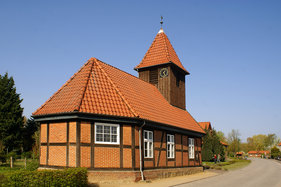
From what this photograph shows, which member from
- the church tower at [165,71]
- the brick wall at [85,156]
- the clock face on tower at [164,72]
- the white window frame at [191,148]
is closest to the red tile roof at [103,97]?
the brick wall at [85,156]

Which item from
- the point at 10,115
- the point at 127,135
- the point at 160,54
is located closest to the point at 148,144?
the point at 127,135

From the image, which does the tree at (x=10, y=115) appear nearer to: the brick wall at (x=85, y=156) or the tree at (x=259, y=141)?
the brick wall at (x=85, y=156)

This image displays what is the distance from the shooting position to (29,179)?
35.3ft

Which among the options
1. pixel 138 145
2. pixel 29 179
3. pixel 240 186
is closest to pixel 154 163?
pixel 138 145

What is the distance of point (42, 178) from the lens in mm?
10922

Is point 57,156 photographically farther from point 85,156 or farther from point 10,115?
point 10,115

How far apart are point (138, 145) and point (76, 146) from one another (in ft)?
12.7

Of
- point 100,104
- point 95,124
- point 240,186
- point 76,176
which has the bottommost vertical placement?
point 240,186

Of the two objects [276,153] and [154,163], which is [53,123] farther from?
[276,153]

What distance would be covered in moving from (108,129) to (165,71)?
438 inches

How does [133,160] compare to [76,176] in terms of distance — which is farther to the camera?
[133,160]

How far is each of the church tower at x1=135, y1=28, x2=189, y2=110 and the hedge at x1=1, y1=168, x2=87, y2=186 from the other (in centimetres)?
1442

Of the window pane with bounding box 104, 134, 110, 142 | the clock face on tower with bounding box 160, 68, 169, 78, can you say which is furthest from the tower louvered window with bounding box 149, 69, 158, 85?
the window pane with bounding box 104, 134, 110, 142

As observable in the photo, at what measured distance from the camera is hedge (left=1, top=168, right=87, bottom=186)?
420 inches
